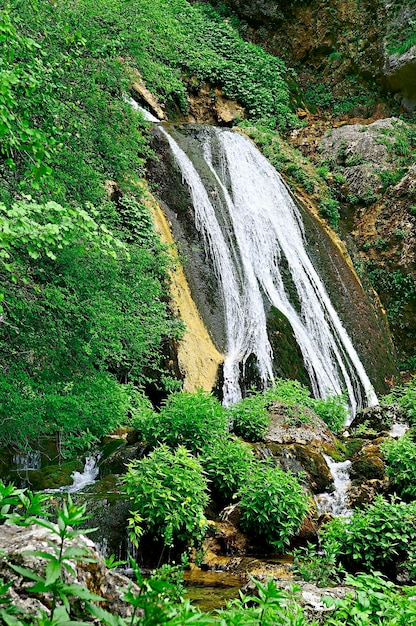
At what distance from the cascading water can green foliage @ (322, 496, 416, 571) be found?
584 cm

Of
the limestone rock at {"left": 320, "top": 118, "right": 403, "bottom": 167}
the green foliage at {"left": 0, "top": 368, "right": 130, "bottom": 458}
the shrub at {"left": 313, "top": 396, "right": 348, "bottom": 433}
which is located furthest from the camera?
the limestone rock at {"left": 320, "top": 118, "right": 403, "bottom": 167}

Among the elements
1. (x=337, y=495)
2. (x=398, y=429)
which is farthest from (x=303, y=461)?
(x=398, y=429)

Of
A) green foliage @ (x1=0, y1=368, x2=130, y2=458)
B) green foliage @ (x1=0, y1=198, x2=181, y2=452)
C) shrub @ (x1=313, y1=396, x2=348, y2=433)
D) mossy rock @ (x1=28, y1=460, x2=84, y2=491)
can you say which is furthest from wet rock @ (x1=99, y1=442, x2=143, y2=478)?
shrub @ (x1=313, y1=396, x2=348, y2=433)

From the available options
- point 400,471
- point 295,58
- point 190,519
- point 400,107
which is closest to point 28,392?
point 190,519

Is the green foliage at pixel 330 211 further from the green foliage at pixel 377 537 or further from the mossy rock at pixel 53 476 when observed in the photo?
the green foliage at pixel 377 537

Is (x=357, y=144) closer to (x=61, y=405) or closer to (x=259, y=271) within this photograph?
(x=259, y=271)

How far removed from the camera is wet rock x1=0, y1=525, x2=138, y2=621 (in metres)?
1.80

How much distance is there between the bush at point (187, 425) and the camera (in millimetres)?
6875

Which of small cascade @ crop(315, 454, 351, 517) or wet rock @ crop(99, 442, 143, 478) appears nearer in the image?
small cascade @ crop(315, 454, 351, 517)

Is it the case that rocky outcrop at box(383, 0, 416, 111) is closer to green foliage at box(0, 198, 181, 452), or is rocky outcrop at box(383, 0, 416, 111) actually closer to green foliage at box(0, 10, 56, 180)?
green foliage at box(0, 198, 181, 452)

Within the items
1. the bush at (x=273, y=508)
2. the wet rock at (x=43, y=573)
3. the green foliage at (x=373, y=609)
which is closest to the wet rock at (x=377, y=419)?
the bush at (x=273, y=508)

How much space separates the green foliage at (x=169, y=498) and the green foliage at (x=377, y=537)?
1360mm

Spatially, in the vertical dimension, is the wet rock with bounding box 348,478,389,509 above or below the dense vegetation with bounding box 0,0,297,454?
below

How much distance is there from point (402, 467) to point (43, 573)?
6.25 m
